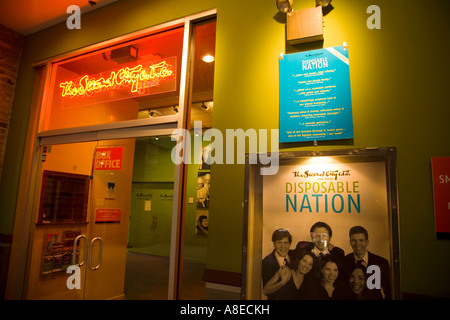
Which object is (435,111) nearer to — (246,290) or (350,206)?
(350,206)

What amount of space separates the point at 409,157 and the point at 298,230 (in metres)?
0.91

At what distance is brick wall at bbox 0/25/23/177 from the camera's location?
4.00 meters

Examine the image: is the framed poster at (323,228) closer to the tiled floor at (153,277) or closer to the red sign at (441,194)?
the red sign at (441,194)

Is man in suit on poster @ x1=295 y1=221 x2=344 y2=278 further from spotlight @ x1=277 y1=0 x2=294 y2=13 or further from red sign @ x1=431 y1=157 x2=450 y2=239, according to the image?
spotlight @ x1=277 y1=0 x2=294 y2=13

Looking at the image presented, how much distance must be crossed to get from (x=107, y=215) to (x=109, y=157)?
2.91 ft

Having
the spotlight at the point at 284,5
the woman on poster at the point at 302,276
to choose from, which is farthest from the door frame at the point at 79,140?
the woman on poster at the point at 302,276

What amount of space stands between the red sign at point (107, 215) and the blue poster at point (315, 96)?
2.67 m

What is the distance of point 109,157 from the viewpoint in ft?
11.7

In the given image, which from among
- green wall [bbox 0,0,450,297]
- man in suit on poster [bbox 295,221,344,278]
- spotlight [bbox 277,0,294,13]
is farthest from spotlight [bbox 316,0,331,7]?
man in suit on poster [bbox 295,221,344,278]

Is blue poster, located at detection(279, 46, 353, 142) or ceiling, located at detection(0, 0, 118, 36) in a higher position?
ceiling, located at detection(0, 0, 118, 36)

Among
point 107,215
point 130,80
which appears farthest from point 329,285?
point 107,215

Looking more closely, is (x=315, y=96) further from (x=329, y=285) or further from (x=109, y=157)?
(x=109, y=157)

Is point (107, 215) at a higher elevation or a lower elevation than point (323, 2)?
lower

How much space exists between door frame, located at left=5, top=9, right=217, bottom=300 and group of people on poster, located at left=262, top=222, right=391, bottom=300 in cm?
90
